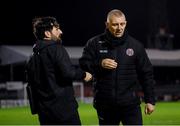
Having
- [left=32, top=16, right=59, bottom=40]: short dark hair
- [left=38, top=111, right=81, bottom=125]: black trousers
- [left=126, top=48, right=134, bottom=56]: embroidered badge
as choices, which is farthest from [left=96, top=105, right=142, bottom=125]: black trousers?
[left=32, top=16, right=59, bottom=40]: short dark hair

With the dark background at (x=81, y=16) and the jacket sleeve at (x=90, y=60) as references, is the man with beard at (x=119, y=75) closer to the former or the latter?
the jacket sleeve at (x=90, y=60)

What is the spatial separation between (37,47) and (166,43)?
2258cm

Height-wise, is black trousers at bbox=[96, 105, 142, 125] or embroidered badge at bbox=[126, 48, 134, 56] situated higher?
embroidered badge at bbox=[126, 48, 134, 56]

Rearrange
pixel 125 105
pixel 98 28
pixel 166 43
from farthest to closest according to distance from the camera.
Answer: pixel 98 28 < pixel 166 43 < pixel 125 105

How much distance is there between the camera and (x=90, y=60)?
6234mm

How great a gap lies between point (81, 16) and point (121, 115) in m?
28.3

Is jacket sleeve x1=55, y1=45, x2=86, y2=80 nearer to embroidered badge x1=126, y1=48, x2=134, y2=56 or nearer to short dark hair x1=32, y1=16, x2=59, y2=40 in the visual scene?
short dark hair x1=32, y1=16, x2=59, y2=40

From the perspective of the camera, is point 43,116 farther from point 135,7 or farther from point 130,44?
point 135,7

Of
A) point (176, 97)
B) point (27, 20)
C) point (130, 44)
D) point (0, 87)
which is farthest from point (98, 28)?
point (130, 44)

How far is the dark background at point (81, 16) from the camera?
3098 centimetres

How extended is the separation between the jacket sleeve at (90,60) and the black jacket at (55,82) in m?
0.85

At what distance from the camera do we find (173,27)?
35.3 meters

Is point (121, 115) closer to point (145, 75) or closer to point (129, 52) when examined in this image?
point (145, 75)

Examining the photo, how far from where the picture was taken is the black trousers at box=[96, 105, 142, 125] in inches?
237
